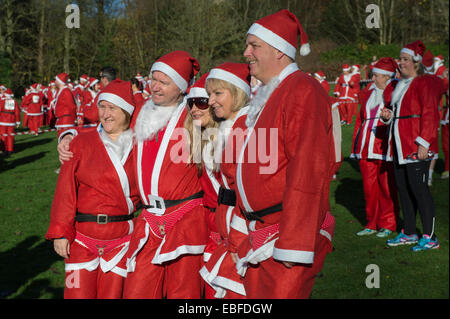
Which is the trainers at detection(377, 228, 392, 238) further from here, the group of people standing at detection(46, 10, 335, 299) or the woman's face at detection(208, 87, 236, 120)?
the woman's face at detection(208, 87, 236, 120)

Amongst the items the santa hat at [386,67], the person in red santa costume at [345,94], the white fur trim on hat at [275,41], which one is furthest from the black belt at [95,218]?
the person in red santa costume at [345,94]

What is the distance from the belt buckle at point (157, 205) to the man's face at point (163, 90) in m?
0.75

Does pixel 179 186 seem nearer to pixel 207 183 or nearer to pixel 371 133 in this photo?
pixel 207 183

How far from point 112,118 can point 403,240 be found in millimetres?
4282

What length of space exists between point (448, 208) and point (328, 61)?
91.3ft

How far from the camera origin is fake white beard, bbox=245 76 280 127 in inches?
105

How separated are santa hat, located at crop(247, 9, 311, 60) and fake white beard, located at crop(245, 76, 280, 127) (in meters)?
0.19

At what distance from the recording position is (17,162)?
1520cm

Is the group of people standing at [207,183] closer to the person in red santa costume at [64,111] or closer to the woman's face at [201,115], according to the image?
the woman's face at [201,115]

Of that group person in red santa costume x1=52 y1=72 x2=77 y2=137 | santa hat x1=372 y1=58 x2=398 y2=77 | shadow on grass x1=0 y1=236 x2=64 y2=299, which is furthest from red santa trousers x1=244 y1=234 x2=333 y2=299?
person in red santa costume x1=52 y1=72 x2=77 y2=137

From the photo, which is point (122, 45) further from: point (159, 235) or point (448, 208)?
point (159, 235)

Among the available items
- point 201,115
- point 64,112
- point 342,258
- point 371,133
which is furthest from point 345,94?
point 201,115

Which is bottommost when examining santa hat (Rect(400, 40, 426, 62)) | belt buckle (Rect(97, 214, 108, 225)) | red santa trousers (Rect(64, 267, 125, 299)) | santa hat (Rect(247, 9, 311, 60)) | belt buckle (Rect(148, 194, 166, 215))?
red santa trousers (Rect(64, 267, 125, 299))

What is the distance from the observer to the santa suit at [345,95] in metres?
20.9
